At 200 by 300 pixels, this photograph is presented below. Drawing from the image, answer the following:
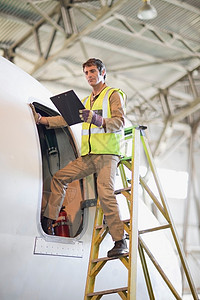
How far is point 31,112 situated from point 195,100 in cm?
1326

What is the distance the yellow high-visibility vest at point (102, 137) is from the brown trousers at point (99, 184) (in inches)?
2.8

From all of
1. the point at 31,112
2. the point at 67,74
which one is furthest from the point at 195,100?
the point at 31,112

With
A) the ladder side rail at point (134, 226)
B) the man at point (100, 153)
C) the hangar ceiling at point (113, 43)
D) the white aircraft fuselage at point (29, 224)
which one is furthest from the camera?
the hangar ceiling at point (113, 43)

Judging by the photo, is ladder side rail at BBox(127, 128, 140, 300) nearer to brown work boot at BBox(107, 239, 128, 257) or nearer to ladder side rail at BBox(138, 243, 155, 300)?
brown work boot at BBox(107, 239, 128, 257)

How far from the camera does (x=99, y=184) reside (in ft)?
14.6

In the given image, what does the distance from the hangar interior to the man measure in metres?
5.48

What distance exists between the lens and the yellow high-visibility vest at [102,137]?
4590mm

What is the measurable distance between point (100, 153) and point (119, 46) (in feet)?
33.8

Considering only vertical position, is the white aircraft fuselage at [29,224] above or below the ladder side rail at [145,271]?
above

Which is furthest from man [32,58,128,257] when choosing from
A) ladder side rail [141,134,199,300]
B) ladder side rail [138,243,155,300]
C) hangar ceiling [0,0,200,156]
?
hangar ceiling [0,0,200,156]

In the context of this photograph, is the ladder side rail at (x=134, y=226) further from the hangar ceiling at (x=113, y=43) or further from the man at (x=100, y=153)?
the hangar ceiling at (x=113, y=43)

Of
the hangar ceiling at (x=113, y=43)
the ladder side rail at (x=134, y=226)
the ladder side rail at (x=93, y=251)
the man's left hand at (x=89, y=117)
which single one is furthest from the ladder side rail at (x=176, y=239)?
the hangar ceiling at (x=113, y=43)

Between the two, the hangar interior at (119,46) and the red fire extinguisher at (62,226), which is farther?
the hangar interior at (119,46)

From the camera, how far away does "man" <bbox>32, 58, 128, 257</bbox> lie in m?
4.31
